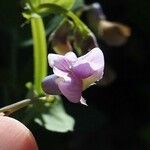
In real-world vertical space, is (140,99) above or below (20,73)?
below

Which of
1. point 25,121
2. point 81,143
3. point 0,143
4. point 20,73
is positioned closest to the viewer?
point 0,143

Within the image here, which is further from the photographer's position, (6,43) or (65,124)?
(6,43)

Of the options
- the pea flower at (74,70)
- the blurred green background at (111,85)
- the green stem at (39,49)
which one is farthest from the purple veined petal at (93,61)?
the blurred green background at (111,85)

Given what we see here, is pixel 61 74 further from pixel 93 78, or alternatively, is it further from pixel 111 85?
pixel 111 85

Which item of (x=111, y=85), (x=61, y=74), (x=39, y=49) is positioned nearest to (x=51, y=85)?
(x=61, y=74)

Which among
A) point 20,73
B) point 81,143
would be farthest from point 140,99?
point 20,73

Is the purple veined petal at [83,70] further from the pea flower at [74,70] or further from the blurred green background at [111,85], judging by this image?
the blurred green background at [111,85]

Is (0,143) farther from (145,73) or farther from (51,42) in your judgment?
(145,73)

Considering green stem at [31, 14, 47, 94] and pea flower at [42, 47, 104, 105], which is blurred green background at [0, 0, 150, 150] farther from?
pea flower at [42, 47, 104, 105]
